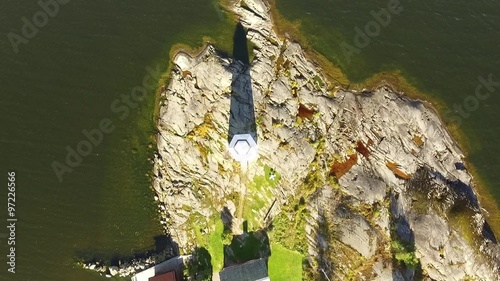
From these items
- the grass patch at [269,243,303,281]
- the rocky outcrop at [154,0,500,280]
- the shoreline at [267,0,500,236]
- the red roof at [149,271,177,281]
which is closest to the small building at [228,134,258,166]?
the rocky outcrop at [154,0,500,280]

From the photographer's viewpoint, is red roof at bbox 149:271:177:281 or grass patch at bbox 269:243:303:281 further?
grass patch at bbox 269:243:303:281

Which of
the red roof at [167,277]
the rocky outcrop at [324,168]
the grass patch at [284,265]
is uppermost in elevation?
the rocky outcrop at [324,168]

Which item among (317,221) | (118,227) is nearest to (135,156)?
(118,227)

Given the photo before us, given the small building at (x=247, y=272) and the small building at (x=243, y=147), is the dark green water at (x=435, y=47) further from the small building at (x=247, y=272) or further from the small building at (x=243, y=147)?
the small building at (x=247, y=272)

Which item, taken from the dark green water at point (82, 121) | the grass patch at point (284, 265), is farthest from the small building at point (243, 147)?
the dark green water at point (82, 121)

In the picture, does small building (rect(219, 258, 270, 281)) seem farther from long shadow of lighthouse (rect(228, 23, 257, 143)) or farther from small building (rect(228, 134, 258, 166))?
long shadow of lighthouse (rect(228, 23, 257, 143))
